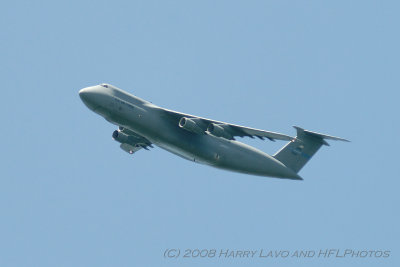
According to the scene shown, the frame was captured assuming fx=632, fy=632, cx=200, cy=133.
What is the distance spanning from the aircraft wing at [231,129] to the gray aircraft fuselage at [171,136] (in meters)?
0.27

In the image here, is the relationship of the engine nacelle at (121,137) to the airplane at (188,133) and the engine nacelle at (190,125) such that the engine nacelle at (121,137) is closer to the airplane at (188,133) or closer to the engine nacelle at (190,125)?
the airplane at (188,133)

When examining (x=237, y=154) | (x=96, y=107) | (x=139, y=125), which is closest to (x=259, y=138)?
(x=237, y=154)

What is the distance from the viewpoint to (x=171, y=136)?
2552 cm

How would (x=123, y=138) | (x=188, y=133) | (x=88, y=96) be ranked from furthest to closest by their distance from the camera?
1. (x=123, y=138)
2. (x=188, y=133)
3. (x=88, y=96)

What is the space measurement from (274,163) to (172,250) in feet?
21.0

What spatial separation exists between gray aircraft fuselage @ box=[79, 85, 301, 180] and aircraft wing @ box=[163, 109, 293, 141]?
10.5 inches

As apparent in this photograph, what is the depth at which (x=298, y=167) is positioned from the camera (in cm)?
2889

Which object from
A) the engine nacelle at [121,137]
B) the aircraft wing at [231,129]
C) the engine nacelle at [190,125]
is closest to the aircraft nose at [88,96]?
the aircraft wing at [231,129]

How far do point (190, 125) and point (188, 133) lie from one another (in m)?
0.95

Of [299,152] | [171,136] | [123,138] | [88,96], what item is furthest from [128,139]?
[299,152]

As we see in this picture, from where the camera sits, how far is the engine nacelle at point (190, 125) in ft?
82.2

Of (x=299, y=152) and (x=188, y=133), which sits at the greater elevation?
(x=188, y=133)

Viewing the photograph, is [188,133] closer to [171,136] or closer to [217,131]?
[171,136]

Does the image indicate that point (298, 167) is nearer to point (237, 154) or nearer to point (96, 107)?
point (237, 154)
